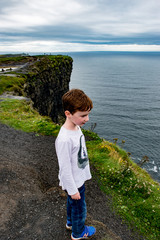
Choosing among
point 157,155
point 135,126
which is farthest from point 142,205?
point 135,126

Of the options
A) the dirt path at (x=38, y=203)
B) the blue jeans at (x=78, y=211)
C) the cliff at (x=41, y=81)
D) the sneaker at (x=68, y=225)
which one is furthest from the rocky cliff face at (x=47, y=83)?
the blue jeans at (x=78, y=211)

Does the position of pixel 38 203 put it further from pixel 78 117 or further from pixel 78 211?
pixel 78 117

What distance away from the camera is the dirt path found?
5.57 metres

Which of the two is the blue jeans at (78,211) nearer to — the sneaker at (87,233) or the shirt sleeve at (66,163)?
the sneaker at (87,233)

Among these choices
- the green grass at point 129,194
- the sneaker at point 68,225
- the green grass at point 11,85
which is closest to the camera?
the sneaker at point 68,225

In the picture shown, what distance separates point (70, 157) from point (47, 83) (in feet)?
155

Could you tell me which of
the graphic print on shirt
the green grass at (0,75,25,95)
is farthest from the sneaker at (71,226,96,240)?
the green grass at (0,75,25,95)

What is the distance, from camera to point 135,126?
194 feet

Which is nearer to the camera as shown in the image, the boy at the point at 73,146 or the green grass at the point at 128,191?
the boy at the point at 73,146

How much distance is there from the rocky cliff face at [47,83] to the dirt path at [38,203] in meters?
25.9

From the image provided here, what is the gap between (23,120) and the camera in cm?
1681

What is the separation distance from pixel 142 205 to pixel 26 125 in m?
11.6

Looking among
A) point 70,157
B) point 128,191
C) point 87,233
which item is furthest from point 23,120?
point 70,157

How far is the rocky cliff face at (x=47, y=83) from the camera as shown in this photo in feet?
127
